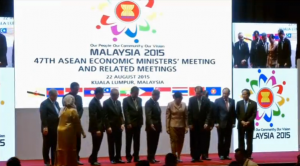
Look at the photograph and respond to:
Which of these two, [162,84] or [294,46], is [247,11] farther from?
[162,84]

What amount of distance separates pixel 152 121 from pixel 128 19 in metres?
2.11

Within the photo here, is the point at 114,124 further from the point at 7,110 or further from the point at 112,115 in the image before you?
the point at 7,110

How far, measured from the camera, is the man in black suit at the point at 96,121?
882 centimetres

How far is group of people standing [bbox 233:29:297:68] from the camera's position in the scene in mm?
10578

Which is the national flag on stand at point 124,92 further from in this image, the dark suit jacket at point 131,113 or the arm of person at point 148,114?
the arm of person at point 148,114

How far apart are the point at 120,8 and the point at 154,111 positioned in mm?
2156

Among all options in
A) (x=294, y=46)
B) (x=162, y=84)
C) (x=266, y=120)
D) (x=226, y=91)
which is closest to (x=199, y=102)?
(x=226, y=91)

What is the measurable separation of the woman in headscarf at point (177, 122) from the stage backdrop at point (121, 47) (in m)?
1.12

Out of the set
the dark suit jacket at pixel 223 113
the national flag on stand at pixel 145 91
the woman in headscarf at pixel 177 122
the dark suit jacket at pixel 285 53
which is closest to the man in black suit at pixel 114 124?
the woman in headscarf at pixel 177 122

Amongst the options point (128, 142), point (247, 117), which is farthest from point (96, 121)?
point (247, 117)

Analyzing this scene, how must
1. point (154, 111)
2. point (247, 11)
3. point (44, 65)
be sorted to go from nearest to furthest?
1. point (154, 111)
2. point (44, 65)
3. point (247, 11)

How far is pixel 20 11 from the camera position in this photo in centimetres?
965

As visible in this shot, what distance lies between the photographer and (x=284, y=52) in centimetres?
1077

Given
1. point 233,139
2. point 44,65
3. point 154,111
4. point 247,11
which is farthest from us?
point 247,11
